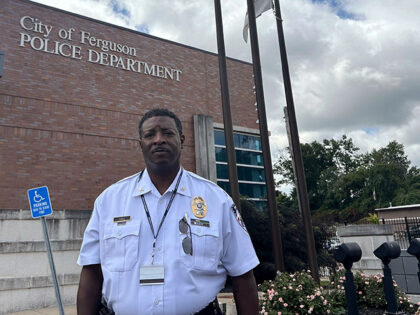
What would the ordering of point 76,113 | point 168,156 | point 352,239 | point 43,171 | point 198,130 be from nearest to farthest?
point 168,156, point 352,239, point 43,171, point 76,113, point 198,130

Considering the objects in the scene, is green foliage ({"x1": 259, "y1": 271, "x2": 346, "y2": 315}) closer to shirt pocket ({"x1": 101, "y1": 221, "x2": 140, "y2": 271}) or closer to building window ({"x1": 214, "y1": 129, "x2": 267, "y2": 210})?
shirt pocket ({"x1": 101, "y1": 221, "x2": 140, "y2": 271})

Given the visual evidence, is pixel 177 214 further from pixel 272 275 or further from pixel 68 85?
pixel 68 85

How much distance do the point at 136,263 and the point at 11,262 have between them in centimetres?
851

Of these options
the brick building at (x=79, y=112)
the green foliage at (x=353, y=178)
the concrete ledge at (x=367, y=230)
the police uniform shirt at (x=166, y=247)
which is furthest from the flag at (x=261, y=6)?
the green foliage at (x=353, y=178)

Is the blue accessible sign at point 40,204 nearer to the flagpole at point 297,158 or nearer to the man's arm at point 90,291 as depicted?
the man's arm at point 90,291

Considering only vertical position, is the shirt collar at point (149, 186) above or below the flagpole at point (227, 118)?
below

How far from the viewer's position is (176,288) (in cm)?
170

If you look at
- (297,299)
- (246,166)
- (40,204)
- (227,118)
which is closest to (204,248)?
(297,299)

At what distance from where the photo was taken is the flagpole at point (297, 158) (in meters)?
7.14

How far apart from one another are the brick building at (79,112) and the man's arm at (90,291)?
8089 millimetres

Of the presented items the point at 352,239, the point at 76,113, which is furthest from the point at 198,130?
the point at 352,239

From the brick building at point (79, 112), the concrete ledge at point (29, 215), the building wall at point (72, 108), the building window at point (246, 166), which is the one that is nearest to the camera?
the concrete ledge at point (29, 215)

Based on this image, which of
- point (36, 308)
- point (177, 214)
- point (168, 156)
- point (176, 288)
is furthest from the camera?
point (36, 308)

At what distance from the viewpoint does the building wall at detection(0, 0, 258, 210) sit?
39.9 ft
